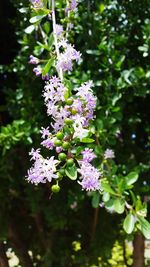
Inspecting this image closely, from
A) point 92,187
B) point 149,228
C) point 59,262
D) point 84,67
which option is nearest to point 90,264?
point 59,262

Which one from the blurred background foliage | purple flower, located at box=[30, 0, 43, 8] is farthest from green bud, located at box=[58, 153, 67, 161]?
the blurred background foliage

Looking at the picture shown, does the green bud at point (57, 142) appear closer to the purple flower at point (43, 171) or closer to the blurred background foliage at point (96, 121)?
the purple flower at point (43, 171)

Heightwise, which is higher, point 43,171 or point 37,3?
point 37,3

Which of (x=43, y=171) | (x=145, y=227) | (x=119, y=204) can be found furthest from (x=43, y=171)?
(x=119, y=204)

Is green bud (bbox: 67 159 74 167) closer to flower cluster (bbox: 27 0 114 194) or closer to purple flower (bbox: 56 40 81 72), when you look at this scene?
flower cluster (bbox: 27 0 114 194)

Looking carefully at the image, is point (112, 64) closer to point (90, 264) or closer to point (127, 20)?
point (127, 20)

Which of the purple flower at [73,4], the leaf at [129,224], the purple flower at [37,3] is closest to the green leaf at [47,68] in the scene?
the purple flower at [37,3]

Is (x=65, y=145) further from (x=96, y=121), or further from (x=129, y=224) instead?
(x=96, y=121)

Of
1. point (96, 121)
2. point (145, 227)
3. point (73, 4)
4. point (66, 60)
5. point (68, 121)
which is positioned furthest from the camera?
point (96, 121)
